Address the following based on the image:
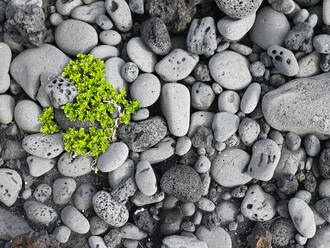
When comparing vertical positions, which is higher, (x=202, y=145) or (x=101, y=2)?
(x=101, y=2)

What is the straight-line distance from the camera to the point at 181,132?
4.87 metres

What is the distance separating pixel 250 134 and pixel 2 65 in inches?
139

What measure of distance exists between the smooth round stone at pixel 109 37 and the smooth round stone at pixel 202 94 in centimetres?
127

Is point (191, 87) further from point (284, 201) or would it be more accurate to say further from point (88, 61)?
point (284, 201)

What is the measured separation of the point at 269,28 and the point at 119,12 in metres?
2.06

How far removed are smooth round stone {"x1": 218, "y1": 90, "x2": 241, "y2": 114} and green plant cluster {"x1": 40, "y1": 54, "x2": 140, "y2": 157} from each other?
45.4 inches

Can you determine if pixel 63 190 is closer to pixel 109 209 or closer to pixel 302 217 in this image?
pixel 109 209

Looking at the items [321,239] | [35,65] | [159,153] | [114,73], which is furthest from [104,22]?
[321,239]

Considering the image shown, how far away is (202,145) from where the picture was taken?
15.9ft

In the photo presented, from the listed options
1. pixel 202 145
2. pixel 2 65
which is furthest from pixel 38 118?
pixel 202 145

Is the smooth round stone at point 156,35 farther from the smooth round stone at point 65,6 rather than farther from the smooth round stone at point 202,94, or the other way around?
the smooth round stone at point 65,6

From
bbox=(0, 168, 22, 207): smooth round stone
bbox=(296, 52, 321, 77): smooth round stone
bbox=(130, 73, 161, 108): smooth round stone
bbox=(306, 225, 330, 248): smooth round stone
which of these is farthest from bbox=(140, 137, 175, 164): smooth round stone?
bbox=(306, 225, 330, 248): smooth round stone

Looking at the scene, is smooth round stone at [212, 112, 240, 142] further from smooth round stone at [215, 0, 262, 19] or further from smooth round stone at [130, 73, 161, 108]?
smooth round stone at [215, 0, 262, 19]

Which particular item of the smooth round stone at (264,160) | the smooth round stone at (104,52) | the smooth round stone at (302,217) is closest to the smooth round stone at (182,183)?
the smooth round stone at (264,160)
